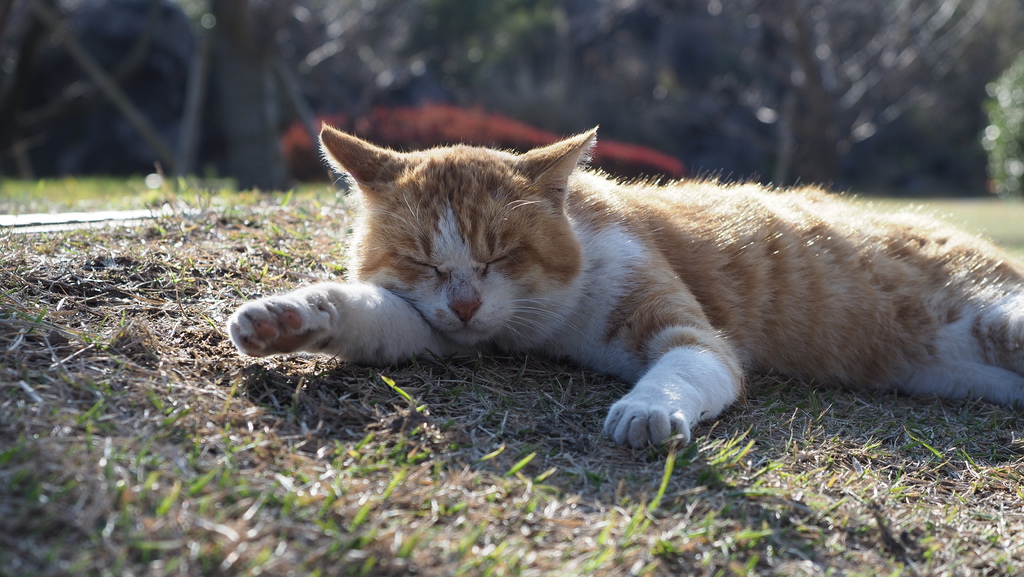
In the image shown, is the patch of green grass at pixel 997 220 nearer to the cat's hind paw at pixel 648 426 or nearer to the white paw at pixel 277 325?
the cat's hind paw at pixel 648 426

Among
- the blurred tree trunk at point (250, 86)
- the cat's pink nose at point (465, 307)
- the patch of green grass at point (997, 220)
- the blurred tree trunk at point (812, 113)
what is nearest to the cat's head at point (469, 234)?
the cat's pink nose at point (465, 307)

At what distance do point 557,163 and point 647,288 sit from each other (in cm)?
57

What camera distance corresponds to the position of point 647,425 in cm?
225

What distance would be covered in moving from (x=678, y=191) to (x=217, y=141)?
1474cm

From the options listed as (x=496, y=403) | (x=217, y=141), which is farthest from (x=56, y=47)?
(x=496, y=403)

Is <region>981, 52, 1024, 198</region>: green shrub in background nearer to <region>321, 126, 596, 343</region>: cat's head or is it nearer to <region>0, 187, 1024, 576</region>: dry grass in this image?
<region>0, 187, 1024, 576</region>: dry grass

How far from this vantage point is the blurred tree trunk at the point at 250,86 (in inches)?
313

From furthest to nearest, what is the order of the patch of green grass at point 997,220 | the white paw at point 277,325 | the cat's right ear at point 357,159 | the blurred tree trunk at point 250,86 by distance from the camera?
the patch of green grass at point 997,220 < the blurred tree trunk at point 250,86 < the cat's right ear at point 357,159 < the white paw at point 277,325

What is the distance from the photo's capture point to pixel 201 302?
2938 millimetres

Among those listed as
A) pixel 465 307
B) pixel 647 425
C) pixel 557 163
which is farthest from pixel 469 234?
pixel 647 425

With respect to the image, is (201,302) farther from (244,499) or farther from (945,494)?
(945,494)

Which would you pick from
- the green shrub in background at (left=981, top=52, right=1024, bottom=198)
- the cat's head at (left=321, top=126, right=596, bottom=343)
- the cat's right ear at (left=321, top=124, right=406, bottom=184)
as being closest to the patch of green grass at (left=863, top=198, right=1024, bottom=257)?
the green shrub in background at (left=981, top=52, right=1024, bottom=198)

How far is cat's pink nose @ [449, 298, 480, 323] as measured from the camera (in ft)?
8.53

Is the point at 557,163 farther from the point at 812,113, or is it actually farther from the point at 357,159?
the point at 812,113
